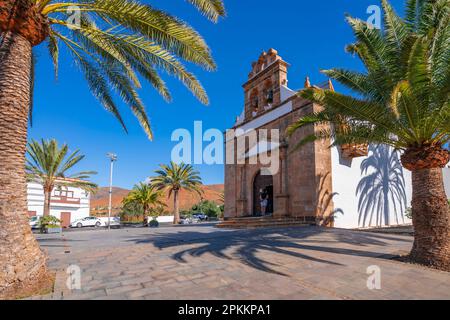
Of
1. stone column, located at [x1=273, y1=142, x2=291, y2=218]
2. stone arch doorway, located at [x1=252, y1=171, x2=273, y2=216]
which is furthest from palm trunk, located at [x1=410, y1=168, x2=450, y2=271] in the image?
stone arch doorway, located at [x1=252, y1=171, x2=273, y2=216]

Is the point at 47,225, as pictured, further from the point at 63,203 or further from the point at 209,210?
the point at 209,210

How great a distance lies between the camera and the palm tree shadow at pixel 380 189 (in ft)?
46.2

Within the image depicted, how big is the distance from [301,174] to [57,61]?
34.8 feet

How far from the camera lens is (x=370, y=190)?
14.4 m

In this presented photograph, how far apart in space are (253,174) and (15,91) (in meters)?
14.0

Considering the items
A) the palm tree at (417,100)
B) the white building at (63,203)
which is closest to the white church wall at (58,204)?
the white building at (63,203)

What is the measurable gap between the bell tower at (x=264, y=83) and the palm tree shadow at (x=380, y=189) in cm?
619

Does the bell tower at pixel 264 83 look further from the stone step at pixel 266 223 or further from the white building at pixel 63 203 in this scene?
the white building at pixel 63 203

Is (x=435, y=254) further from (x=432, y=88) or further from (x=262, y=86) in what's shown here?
(x=262, y=86)

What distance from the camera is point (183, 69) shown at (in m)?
6.06

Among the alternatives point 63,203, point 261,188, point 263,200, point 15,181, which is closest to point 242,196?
point 261,188

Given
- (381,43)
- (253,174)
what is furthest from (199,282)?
(253,174)

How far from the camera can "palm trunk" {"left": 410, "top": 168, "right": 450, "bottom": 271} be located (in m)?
5.18

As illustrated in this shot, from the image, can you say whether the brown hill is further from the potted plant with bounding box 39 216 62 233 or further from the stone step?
the stone step
